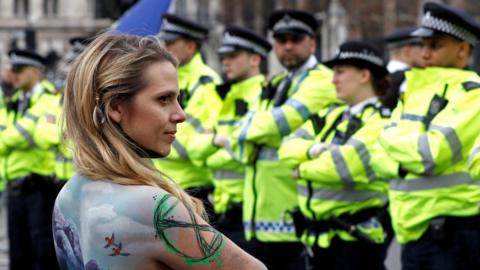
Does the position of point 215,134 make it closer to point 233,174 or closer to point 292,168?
point 233,174

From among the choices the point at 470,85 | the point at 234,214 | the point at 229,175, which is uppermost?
the point at 470,85

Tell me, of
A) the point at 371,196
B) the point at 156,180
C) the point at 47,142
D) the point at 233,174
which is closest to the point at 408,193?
the point at 371,196

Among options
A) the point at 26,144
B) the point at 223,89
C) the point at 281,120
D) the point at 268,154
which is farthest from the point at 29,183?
the point at 281,120

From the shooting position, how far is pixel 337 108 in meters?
8.72

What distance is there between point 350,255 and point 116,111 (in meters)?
4.87

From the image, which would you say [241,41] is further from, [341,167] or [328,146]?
[341,167]

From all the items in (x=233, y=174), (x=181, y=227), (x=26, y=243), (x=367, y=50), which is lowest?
(x=26, y=243)

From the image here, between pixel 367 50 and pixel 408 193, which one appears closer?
pixel 408 193

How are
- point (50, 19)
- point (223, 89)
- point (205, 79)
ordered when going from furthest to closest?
point (50, 19) < point (205, 79) < point (223, 89)

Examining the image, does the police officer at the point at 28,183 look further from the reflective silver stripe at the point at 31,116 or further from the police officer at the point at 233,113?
the police officer at the point at 233,113

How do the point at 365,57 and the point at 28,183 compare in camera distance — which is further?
the point at 28,183

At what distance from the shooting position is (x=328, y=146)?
8.26m

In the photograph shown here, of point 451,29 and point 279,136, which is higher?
point 451,29

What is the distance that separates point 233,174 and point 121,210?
259 inches
